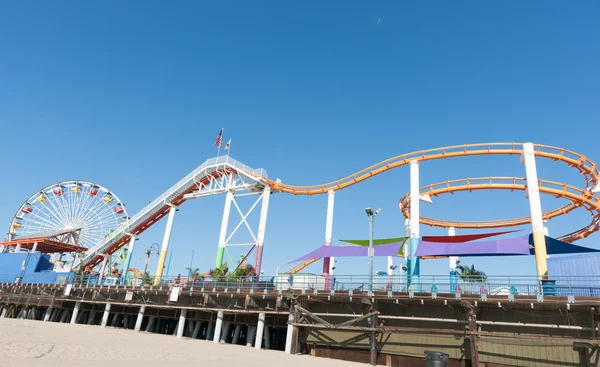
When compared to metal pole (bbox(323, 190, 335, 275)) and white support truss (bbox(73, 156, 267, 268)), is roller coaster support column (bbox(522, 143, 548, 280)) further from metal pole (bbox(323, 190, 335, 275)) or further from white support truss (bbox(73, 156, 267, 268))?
white support truss (bbox(73, 156, 267, 268))

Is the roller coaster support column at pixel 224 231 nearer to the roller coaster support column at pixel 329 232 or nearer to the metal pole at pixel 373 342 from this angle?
the roller coaster support column at pixel 329 232

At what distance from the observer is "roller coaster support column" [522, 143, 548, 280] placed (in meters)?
21.3

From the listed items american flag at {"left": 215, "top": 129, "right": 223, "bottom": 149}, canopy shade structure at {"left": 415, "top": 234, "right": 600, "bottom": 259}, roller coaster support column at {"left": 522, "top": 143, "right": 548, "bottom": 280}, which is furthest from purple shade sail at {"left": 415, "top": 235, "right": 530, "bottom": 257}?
american flag at {"left": 215, "top": 129, "right": 223, "bottom": 149}

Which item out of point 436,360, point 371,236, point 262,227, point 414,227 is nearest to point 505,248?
point 414,227

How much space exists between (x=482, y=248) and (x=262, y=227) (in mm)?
20517

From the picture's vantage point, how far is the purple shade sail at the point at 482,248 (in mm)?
22531

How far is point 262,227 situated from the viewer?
37.4 m

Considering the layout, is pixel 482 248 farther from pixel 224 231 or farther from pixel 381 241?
pixel 224 231

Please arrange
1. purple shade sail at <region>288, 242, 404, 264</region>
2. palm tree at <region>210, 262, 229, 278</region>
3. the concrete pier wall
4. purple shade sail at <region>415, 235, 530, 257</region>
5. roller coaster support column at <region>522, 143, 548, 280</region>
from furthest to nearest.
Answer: palm tree at <region>210, 262, 229, 278</region>, purple shade sail at <region>288, 242, 404, 264</region>, purple shade sail at <region>415, 235, 530, 257</region>, roller coaster support column at <region>522, 143, 548, 280</region>, the concrete pier wall

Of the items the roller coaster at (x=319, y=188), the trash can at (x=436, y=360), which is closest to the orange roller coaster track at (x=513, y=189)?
the roller coaster at (x=319, y=188)

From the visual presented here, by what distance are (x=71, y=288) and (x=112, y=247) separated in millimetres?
12090

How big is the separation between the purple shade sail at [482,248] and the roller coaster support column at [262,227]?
16.0m

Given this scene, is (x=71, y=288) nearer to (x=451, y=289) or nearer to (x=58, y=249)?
(x=58, y=249)

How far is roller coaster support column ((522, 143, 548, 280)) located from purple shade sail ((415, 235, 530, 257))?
27.6 inches
